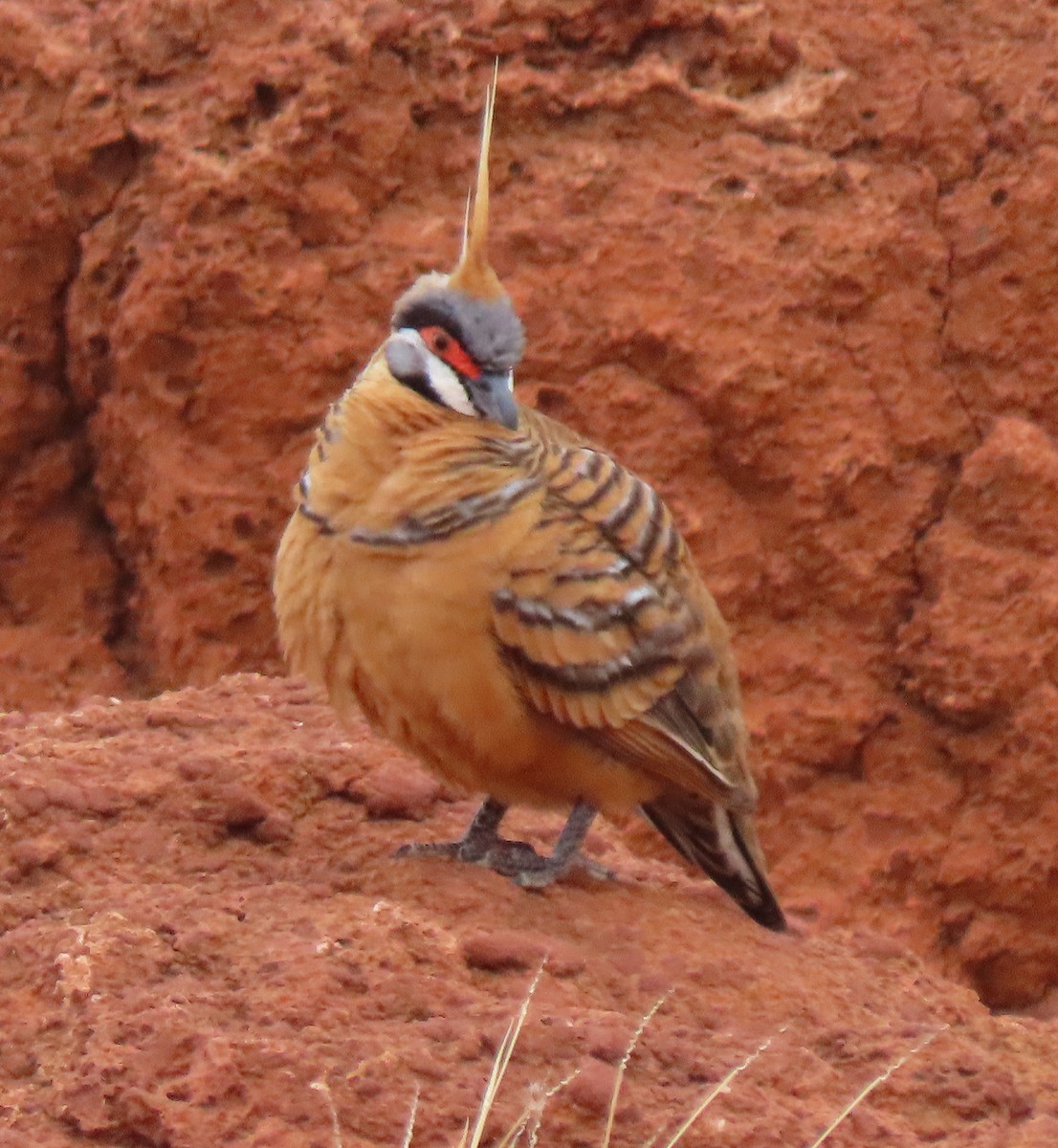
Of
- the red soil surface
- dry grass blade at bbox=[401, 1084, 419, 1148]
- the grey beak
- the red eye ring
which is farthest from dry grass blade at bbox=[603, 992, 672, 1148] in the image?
the red soil surface

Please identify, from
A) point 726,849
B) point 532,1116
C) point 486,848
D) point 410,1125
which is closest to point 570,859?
point 486,848

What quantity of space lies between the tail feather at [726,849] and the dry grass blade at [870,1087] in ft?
2.52

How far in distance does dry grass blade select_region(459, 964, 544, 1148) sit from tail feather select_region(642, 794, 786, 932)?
1333mm

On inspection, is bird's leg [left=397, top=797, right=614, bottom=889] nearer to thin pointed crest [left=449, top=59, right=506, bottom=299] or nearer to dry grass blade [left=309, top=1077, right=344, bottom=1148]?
thin pointed crest [left=449, top=59, right=506, bottom=299]

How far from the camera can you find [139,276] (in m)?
6.97

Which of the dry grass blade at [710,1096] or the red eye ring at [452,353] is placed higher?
the red eye ring at [452,353]

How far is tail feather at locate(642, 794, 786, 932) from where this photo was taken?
16.3 ft

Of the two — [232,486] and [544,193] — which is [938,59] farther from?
[232,486]

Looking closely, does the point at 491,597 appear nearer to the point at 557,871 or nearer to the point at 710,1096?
the point at 557,871

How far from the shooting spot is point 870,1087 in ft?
11.4

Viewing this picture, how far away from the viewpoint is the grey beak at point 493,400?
15.1 ft

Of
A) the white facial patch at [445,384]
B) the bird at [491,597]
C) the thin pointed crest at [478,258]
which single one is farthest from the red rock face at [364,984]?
the thin pointed crest at [478,258]

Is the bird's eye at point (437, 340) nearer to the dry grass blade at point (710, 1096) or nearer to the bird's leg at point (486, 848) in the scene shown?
the bird's leg at point (486, 848)

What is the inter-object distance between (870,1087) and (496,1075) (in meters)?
0.61
